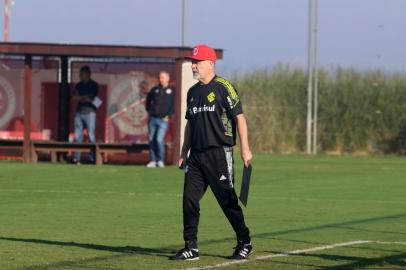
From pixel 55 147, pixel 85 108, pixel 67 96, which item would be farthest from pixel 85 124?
pixel 67 96

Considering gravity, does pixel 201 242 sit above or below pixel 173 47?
below

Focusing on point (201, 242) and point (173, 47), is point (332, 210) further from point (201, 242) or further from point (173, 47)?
point (173, 47)

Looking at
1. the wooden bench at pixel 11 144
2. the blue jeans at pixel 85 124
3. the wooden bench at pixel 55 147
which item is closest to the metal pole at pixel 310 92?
the blue jeans at pixel 85 124

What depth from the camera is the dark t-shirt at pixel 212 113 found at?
11562mm

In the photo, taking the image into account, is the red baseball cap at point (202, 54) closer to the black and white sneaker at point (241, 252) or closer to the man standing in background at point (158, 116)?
the black and white sneaker at point (241, 252)

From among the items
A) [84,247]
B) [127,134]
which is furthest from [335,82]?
[84,247]

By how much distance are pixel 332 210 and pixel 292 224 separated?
2.40 metres

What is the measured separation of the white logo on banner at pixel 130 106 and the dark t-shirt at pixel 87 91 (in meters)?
0.85

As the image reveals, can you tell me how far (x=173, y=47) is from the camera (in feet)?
97.1

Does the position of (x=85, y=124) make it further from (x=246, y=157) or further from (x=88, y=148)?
(x=246, y=157)

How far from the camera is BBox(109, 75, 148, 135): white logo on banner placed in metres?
31.6

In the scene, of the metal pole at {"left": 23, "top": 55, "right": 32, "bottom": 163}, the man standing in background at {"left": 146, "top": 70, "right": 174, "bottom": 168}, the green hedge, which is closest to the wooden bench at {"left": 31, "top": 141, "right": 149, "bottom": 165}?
the metal pole at {"left": 23, "top": 55, "right": 32, "bottom": 163}

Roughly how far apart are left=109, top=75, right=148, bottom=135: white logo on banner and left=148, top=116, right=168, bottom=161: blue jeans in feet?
7.28

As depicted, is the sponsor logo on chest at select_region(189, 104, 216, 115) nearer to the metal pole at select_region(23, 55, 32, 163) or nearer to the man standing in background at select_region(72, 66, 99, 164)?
the man standing in background at select_region(72, 66, 99, 164)
